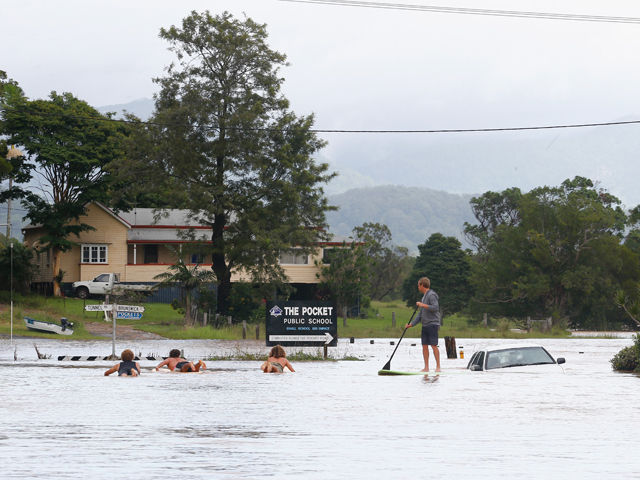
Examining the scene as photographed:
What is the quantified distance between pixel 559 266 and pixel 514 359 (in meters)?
41.1

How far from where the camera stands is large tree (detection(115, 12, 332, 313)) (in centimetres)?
4381

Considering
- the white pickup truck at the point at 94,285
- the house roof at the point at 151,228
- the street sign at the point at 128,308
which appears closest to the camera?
the street sign at the point at 128,308

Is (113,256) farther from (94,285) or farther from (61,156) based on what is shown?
(61,156)

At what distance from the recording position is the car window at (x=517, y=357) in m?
17.6

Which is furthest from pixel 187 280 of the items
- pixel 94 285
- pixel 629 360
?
pixel 629 360

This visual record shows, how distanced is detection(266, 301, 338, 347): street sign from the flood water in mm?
5071

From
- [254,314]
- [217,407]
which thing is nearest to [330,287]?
[254,314]

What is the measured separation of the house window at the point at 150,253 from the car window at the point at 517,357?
48.8 m

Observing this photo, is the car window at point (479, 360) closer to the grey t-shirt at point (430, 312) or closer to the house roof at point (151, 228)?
the grey t-shirt at point (430, 312)

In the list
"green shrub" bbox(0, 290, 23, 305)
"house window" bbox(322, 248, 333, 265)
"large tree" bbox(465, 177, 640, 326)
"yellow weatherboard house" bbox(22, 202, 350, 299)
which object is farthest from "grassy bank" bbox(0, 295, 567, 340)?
"large tree" bbox(465, 177, 640, 326)

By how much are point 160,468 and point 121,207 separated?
55145 millimetres

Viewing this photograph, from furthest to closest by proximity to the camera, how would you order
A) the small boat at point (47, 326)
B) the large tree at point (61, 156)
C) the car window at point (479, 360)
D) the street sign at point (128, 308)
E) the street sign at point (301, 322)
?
the large tree at point (61, 156)
the small boat at point (47, 326)
the street sign at point (301, 322)
the street sign at point (128, 308)
the car window at point (479, 360)

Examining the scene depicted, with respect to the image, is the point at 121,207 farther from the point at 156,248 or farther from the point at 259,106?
the point at 259,106

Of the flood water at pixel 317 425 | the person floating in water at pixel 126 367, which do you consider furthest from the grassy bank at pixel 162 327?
the flood water at pixel 317 425
